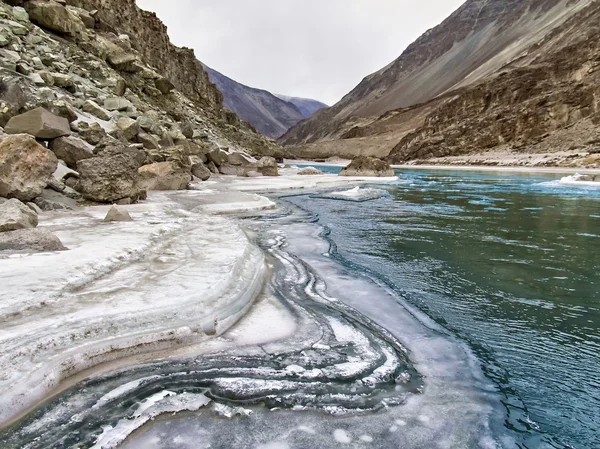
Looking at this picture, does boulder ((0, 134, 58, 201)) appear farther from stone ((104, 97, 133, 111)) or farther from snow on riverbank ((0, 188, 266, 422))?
stone ((104, 97, 133, 111))

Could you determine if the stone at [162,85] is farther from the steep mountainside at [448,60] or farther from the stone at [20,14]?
the steep mountainside at [448,60]

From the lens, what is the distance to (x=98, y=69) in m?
19.7

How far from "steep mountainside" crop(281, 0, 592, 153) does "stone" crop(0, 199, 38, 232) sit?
268 ft

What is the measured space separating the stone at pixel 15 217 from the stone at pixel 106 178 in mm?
3391

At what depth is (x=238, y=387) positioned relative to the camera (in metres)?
2.52

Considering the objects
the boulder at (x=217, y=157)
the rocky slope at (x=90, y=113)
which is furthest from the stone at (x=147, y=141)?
the boulder at (x=217, y=157)

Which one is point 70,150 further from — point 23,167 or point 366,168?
point 366,168

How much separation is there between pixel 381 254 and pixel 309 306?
2541mm

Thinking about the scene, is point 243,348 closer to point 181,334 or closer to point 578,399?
→ point 181,334

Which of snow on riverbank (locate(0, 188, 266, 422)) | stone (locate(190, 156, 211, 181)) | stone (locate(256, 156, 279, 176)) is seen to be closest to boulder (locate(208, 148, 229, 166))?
stone (locate(256, 156, 279, 176))

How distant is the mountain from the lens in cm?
4794

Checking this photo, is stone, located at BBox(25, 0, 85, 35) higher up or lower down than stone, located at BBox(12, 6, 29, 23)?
higher up

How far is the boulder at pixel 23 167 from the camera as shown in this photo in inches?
241

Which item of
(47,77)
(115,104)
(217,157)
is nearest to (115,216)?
(47,77)
